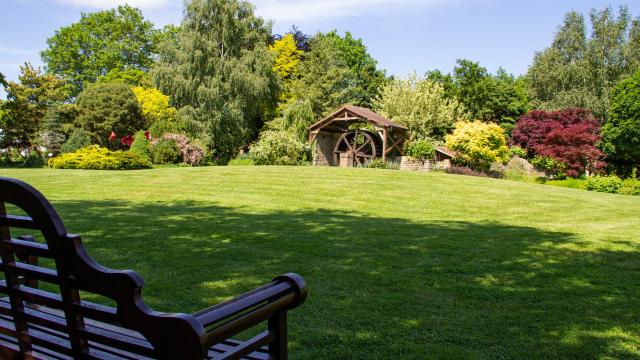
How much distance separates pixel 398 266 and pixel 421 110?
1118 inches

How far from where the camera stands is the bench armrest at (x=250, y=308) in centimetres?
152

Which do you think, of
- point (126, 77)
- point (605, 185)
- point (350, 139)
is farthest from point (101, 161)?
point (126, 77)

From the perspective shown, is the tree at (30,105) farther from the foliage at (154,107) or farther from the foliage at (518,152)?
the foliage at (518,152)

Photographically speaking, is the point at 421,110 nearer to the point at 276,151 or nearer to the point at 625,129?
the point at 625,129

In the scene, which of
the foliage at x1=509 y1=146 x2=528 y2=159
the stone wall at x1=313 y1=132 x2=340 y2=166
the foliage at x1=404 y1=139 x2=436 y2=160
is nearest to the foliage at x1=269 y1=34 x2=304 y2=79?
the stone wall at x1=313 y1=132 x2=340 y2=166

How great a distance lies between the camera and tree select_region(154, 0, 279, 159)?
2952 centimetres

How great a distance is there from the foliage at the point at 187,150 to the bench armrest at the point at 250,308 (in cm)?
2462

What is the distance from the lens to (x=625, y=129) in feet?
90.4

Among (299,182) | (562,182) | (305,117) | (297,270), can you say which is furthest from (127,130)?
(297,270)

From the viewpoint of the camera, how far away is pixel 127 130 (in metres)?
32.2

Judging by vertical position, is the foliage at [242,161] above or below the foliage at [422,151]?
below

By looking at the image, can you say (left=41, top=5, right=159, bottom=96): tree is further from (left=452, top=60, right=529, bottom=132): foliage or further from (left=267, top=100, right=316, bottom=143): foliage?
(left=452, top=60, right=529, bottom=132): foliage

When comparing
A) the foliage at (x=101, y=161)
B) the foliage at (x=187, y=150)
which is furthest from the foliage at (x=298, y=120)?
the foliage at (x=101, y=161)

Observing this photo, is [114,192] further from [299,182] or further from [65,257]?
[65,257]
